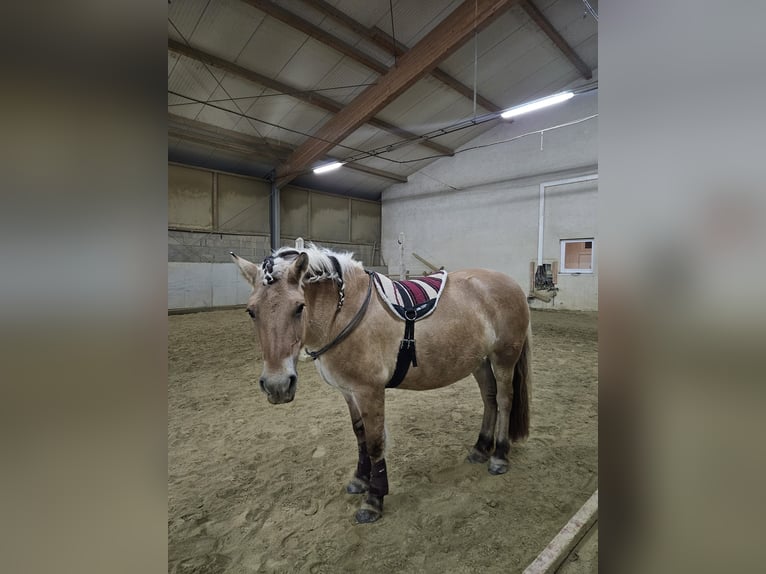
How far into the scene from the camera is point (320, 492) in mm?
1838

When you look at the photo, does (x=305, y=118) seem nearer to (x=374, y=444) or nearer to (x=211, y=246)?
(x=211, y=246)

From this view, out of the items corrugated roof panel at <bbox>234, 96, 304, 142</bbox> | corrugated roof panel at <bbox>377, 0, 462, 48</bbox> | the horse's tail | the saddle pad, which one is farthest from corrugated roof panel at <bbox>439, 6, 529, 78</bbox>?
the horse's tail

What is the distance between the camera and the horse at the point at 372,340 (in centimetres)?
142

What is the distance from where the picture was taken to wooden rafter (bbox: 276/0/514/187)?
5754 millimetres

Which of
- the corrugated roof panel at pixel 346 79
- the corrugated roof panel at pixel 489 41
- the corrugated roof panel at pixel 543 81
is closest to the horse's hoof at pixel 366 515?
the corrugated roof panel at pixel 346 79

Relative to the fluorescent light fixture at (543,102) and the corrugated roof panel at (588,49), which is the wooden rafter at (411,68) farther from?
the corrugated roof panel at (588,49)

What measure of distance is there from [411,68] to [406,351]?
22.7 ft

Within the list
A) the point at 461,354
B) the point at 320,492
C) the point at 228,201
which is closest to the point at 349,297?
the point at 461,354

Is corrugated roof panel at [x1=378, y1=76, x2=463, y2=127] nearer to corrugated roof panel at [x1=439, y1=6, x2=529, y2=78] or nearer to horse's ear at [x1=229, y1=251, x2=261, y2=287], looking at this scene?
corrugated roof panel at [x1=439, y1=6, x2=529, y2=78]

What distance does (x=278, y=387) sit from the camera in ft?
4.49

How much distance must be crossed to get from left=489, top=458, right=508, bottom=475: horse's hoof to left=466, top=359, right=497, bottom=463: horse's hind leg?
0.12 metres

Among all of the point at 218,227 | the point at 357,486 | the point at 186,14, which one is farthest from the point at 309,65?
the point at 357,486

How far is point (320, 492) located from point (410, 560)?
0.65m
